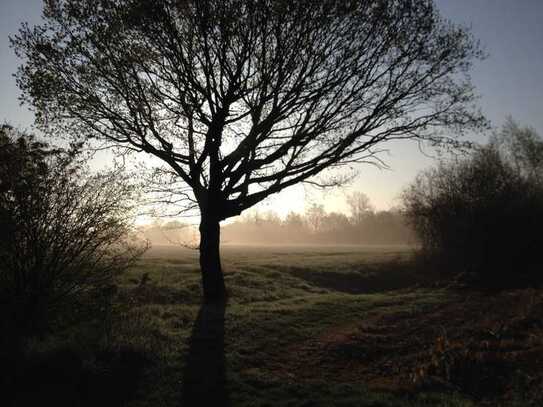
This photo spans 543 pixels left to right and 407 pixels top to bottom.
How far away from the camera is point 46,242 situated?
8281 millimetres

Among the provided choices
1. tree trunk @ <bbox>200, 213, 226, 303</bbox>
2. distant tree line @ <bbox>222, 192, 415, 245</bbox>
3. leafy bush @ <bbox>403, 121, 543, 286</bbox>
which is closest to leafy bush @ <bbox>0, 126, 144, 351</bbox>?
tree trunk @ <bbox>200, 213, 226, 303</bbox>

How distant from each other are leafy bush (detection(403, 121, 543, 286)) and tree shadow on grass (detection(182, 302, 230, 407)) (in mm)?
16050

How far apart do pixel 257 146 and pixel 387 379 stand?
10.1 m

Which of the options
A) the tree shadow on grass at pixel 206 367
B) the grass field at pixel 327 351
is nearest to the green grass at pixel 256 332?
the grass field at pixel 327 351

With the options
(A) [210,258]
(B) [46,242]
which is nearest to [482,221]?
(A) [210,258]

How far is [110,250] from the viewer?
9258 mm

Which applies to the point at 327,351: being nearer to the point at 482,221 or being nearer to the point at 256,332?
the point at 256,332

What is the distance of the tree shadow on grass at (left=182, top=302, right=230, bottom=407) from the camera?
21.3 ft

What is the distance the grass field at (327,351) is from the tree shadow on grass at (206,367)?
26 mm

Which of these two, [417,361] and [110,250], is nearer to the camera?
[417,361]

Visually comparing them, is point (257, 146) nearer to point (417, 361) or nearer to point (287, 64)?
point (287, 64)

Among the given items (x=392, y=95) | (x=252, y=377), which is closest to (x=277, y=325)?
(x=252, y=377)

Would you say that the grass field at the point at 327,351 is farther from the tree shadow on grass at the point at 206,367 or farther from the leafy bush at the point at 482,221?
the leafy bush at the point at 482,221

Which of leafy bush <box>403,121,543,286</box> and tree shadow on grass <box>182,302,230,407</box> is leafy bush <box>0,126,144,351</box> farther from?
leafy bush <box>403,121,543,286</box>
